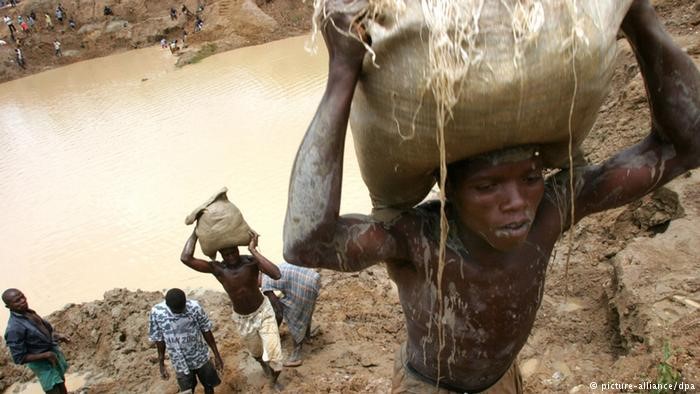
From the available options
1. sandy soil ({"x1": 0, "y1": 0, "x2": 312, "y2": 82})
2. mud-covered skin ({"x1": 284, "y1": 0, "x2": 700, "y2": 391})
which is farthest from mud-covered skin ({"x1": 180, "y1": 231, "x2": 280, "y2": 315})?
sandy soil ({"x1": 0, "y1": 0, "x2": 312, "y2": 82})

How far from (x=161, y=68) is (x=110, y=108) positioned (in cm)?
414

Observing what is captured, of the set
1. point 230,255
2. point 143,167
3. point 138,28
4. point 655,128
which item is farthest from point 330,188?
point 138,28

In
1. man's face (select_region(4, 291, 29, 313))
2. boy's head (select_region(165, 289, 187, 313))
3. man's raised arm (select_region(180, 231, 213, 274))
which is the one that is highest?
man's raised arm (select_region(180, 231, 213, 274))

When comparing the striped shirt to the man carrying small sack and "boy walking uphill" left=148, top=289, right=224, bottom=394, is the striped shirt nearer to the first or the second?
the man carrying small sack

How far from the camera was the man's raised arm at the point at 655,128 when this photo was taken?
1346 millimetres

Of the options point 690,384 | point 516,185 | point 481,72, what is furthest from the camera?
point 690,384

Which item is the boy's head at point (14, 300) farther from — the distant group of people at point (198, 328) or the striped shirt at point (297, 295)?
the striped shirt at point (297, 295)

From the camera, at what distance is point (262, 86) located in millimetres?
14258

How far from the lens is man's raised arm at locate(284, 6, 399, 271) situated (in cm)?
117

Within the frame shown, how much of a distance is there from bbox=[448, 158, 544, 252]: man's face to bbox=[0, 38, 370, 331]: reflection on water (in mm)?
5042

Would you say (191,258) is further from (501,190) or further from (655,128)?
(655,128)

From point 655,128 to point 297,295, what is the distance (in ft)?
10.5

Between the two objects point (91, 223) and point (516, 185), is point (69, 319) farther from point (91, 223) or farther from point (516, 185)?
point (516, 185)

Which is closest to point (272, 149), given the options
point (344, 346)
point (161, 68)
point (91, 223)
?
point (91, 223)
